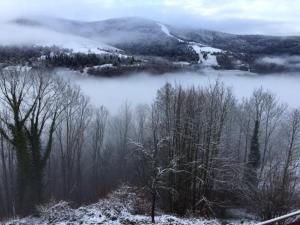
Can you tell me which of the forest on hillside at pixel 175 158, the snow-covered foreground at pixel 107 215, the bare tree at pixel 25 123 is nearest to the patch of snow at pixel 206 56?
the forest on hillside at pixel 175 158

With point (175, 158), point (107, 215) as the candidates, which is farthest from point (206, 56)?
point (107, 215)

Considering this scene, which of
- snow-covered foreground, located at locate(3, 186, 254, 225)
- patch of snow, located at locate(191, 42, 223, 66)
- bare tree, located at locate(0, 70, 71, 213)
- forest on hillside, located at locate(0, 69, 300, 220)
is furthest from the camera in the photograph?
patch of snow, located at locate(191, 42, 223, 66)

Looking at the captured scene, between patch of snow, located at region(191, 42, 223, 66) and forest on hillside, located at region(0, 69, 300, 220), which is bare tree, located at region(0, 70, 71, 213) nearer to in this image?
forest on hillside, located at region(0, 69, 300, 220)

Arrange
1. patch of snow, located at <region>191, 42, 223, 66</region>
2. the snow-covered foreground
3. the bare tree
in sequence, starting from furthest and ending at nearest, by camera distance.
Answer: patch of snow, located at <region>191, 42, 223, 66</region>, the bare tree, the snow-covered foreground

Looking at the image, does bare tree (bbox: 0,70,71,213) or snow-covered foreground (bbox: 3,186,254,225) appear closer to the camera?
snow-covered foreground (bbox: 3,186,254,225)

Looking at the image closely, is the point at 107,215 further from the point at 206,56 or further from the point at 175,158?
the point at 206,56

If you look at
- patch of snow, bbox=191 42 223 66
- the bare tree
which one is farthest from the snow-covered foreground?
patch of snow, bbox=191 42 223 66

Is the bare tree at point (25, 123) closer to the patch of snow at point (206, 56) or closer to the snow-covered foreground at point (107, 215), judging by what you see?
the snow-covered foreground at point (107, 215)

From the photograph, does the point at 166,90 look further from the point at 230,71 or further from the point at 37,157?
the point at 230,71

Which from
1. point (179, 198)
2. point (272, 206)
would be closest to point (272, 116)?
point (179, 198)
